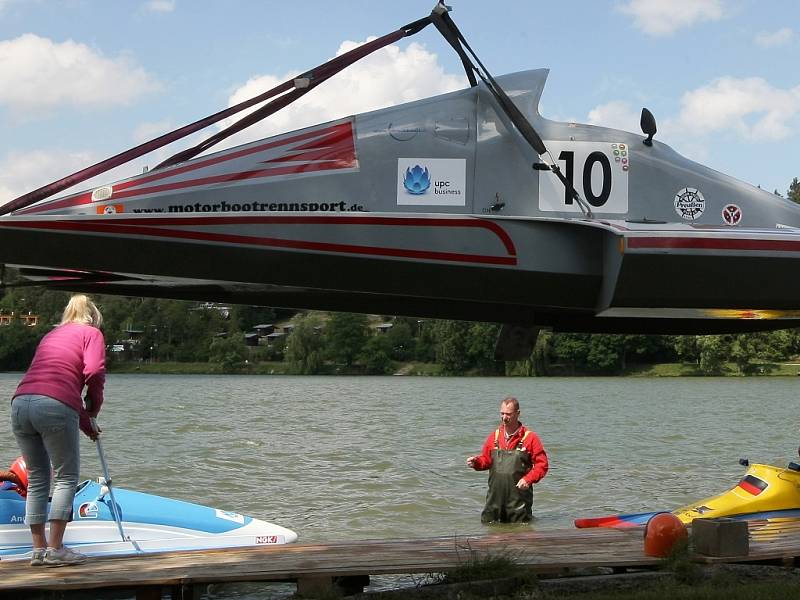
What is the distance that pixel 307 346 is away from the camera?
96.6 metres

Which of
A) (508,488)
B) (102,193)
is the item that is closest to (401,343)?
(508,488)

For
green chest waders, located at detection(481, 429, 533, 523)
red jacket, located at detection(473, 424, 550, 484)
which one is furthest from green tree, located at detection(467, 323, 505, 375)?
red jacket, located at detection(473, 424, 550, 484)

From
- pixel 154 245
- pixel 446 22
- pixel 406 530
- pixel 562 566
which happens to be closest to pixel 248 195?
pixel 154 245

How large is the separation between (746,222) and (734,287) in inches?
51.2

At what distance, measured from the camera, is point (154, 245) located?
21.7 feet

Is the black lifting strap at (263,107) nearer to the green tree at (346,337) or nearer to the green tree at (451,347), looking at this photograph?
the green tree at (451,347)

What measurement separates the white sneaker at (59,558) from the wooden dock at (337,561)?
0.08 meters

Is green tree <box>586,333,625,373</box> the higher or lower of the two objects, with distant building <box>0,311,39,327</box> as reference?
lower

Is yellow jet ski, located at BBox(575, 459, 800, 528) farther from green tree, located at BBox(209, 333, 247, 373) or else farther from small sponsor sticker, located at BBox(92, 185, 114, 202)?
green tree, located at BBox(209, 333, 247, 373)

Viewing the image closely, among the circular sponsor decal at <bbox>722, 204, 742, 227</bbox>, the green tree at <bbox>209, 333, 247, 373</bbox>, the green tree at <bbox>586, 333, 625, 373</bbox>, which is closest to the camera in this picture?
the circular sponsor decal at <bbox>722, 204, 742, 227</bbox>

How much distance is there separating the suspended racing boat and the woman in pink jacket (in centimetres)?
57

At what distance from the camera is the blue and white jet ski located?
843cm

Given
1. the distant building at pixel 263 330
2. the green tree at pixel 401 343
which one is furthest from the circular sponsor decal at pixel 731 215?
the distant building at pixel 263 330

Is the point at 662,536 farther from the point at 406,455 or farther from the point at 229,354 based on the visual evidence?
the point at 229,354
